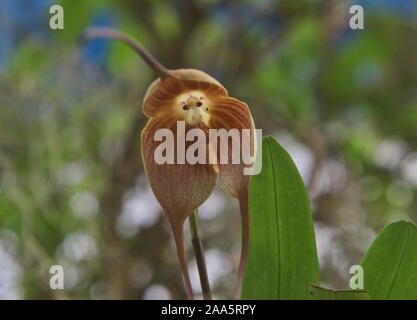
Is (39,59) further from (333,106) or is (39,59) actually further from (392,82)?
(392,82)

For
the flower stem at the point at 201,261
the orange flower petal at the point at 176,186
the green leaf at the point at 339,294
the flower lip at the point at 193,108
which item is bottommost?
the green leaf at the point at 339,294

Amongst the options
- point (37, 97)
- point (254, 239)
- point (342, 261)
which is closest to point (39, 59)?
point (37, 97)

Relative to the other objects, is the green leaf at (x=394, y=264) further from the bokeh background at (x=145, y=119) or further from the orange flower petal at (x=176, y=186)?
the bokeh background at (x=145, y=119)

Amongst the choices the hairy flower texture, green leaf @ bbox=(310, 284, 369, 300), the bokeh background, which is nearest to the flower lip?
the hairy flower texture

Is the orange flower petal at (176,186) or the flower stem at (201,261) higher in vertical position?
the orange flower petal at (176,186)

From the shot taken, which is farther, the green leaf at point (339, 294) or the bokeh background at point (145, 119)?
the bokeh background at point (145, 119)

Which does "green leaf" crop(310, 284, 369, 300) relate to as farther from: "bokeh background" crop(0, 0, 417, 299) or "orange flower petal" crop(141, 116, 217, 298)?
"bokeh background" crop(0, 0, 417, 299)

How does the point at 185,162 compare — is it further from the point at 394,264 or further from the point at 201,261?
the point at 394,264

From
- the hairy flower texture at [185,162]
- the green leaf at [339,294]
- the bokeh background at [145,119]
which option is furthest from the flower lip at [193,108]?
the bokeh background at [145,119]
